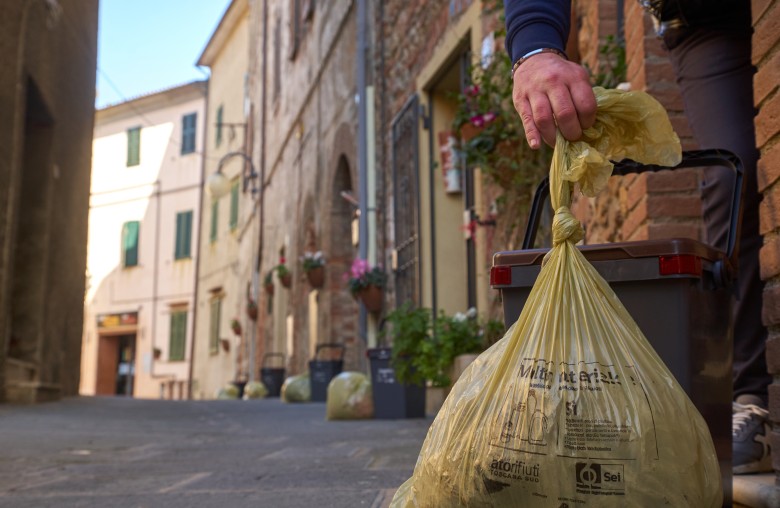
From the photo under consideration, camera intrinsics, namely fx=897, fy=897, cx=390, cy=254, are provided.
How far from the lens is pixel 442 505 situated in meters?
1.21

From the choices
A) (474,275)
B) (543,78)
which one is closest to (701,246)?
(543,78)

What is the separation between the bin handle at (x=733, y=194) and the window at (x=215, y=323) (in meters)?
19.4

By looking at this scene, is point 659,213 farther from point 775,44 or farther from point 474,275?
point 474,275

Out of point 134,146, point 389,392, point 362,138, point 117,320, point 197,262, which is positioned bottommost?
point 389,392

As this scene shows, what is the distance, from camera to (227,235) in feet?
67.7

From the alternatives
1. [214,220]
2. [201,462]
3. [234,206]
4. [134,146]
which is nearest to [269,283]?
[234,206]

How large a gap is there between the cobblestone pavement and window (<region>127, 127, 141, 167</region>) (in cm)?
2021

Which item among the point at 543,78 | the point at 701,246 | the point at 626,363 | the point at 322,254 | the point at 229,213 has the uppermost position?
the point at 229,213

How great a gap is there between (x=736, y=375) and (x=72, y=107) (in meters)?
8.17

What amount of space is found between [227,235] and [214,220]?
1.24 metres

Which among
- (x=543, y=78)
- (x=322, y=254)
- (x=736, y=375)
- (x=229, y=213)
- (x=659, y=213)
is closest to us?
(x=543, y=78)

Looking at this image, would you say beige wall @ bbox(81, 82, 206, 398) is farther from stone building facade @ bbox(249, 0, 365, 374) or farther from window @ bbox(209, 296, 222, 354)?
stone building facade @ bbox(249, 0, 365, 374)

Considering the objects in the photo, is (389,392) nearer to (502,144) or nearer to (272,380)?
(502,144)

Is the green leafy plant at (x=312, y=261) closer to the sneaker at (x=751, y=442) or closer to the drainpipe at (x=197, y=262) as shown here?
the sneaker at (x=751, y=442)
